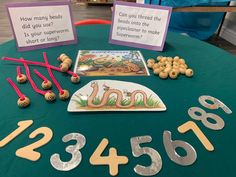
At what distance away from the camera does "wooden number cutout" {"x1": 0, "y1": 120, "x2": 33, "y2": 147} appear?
49cm

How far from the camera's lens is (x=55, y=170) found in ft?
1.42

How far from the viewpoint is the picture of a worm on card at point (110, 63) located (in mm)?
750

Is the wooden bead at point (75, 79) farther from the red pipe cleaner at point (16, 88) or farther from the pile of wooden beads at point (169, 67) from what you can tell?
the pile of wooden beads at point (169, 67)

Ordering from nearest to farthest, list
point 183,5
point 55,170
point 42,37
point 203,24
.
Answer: point 55,170 → point 42,37 → point 183,5 → point 203,24

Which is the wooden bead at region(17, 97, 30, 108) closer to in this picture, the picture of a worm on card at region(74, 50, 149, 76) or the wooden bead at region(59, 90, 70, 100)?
the wooden bead at region(59, 90, 70, 100)

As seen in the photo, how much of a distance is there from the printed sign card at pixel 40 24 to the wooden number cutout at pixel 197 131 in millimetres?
604

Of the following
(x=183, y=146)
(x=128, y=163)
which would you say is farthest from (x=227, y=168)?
(x=128, y=163)

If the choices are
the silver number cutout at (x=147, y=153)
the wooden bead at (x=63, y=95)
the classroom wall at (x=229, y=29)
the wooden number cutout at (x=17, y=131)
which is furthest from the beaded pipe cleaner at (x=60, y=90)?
the classroom wall at (x=229, y=29)

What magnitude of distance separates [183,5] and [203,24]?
21.8 inches

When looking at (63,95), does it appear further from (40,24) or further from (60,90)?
(40,24)

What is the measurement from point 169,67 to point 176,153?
36 centimetres

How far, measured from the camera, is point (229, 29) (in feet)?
8.61

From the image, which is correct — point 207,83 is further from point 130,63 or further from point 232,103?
point 130,63

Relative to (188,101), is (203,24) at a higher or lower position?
lower
